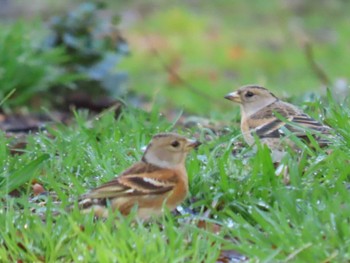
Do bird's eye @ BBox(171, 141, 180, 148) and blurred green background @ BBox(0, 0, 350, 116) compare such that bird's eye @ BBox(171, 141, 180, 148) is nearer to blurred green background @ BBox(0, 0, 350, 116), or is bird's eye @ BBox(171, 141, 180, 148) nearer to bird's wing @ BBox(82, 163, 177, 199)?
bird's wing @ BBox(82, 163, 177, 199)

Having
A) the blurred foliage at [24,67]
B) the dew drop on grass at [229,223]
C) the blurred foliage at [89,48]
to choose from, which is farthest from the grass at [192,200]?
the blurred foliage at [89,48]

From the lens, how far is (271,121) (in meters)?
6.14

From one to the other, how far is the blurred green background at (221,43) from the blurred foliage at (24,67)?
3.52ft

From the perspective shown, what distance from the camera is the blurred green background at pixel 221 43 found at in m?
13.0

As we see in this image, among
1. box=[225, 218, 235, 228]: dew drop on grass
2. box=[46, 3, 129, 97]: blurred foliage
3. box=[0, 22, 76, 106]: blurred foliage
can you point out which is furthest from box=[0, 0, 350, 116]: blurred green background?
box=[225, 218, 235, 228]: dew drop on grass

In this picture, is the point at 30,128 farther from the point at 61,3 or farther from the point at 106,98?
the point at 61,3

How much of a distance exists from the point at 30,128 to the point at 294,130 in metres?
2.67

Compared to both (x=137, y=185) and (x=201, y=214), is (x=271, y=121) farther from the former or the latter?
(x=137, y=185)

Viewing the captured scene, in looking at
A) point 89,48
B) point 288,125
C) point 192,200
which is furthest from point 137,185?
point 89,48

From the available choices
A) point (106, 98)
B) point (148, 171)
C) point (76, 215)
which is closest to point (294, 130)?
point (148, 171)

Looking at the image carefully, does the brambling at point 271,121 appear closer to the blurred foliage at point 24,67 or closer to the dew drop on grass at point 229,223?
the dew drop on grass at point 229,223

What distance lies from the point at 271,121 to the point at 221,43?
363 inches

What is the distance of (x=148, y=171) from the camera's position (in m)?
5.20

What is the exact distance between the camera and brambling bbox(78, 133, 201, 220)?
507 centimetres
